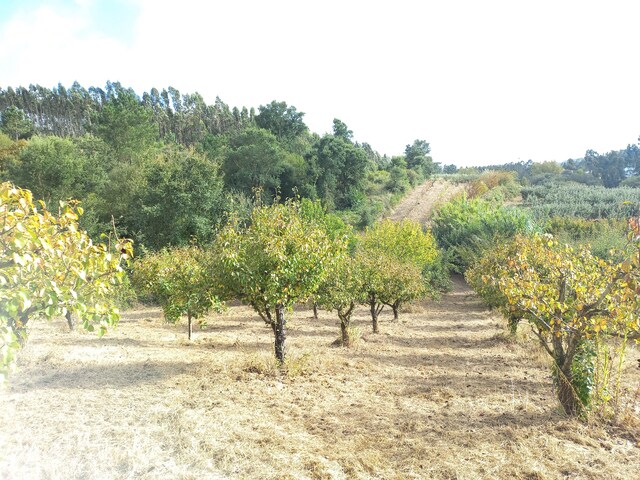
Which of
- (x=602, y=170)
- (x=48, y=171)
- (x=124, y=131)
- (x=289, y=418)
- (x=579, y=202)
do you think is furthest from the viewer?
(x=602, y=170)

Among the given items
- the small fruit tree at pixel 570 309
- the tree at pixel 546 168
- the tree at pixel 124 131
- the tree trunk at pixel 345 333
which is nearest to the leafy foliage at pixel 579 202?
the tree at pixel 546 168

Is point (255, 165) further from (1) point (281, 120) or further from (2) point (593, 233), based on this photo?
(2) point (593, 233)

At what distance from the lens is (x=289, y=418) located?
7.02m

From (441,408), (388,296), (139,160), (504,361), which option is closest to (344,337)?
(388,296)

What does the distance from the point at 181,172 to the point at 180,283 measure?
18934 mm

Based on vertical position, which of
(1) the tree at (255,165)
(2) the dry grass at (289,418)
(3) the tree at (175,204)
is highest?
(1) the tree at (255,165)

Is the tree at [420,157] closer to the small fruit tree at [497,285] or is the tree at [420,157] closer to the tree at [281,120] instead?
the tree at [281,120]

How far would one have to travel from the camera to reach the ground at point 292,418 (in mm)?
5383

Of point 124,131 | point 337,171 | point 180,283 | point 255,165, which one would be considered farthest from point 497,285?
point 124,131

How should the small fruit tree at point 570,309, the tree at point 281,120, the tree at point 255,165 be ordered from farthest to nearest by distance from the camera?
the tree at point 281,120
the tree at point 255,165
the small fruit tree at point 570,309

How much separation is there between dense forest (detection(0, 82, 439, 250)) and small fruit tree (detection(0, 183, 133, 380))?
25.2 ft

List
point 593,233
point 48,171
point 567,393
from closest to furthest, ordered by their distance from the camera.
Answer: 1. point 567,393
2. point 593,233
3. point 48,171

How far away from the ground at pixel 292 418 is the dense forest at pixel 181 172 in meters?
4.74

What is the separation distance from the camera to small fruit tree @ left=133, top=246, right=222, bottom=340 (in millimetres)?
10228
